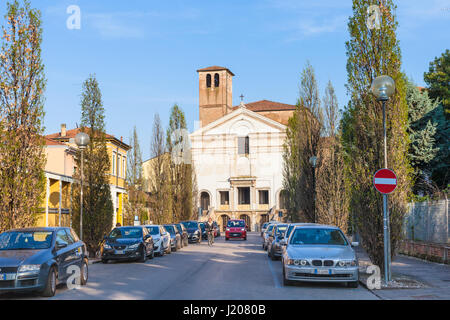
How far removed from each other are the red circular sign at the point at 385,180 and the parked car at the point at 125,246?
10.8 m

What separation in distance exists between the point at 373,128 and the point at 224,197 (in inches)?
2608

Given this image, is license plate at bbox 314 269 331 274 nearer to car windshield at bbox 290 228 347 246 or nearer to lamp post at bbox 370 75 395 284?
car windshield at bbox 290 228 347 246

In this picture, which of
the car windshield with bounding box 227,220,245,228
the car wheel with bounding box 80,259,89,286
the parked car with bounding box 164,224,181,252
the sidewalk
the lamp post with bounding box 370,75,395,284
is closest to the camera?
the sidewalk

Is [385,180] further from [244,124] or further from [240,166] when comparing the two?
[244,124]

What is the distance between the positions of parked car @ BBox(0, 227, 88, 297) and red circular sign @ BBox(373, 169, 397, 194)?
24.6ft

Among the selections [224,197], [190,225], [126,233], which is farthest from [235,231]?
[224,197]

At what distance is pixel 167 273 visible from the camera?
1733 cm

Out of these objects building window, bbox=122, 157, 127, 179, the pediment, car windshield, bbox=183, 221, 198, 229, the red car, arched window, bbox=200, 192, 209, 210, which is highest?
the pediment

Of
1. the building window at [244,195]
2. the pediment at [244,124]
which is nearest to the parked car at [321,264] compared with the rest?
the pediment at [244,124]

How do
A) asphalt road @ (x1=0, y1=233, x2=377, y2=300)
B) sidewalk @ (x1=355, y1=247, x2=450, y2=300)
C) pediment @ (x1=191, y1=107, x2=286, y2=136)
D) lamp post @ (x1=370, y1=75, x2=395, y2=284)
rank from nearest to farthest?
asphalt road @ (x1=0, y1=233, x2=377, y2=300) → sidewalk @ (x1=355, y1=247, x2=450, y2=300) → lamp post @ (x1=370, y1=75, x2=395, y2=284) → pediment @ (x1=191, y1=107, x2=286, y2=136)

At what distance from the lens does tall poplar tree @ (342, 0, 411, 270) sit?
1588 centimetres

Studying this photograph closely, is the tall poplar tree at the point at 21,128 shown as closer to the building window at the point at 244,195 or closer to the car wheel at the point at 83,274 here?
the car wheel at the point at 83,274

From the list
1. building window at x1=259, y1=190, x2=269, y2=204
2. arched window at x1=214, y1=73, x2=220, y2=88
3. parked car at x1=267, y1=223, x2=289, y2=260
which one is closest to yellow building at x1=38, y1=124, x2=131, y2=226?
parked car at x1=267, y1=223, x2=289, y2=260

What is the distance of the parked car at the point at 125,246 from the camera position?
21656 millimetres
